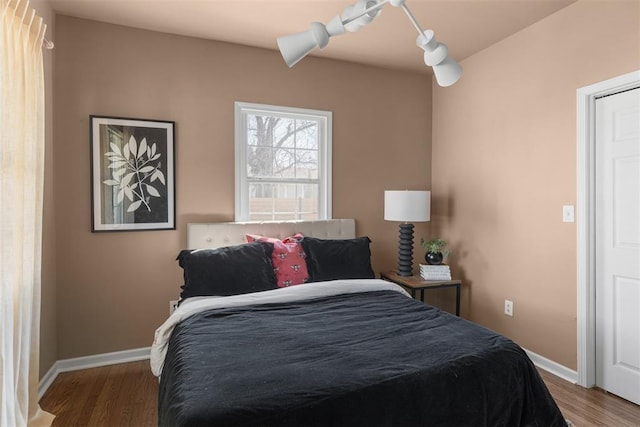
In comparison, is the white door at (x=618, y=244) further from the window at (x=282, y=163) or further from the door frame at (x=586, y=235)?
the window at (x=282, y=163)

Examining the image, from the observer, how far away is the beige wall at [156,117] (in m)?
2.90

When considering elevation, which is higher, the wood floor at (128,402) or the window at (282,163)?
the window at (282,163)

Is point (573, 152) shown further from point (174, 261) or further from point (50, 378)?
point (50, 378)

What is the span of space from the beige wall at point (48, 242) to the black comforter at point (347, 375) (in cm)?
125

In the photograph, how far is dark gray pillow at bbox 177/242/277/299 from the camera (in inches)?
99.1

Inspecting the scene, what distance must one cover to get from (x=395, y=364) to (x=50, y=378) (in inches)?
101

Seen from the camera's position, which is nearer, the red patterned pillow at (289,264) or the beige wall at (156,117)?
the red patterned pillow at (289,264)

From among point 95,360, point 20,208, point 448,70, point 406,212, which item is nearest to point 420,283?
point 406,212

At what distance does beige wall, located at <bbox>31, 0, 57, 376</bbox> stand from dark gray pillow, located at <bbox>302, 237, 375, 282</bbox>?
1.84 metres

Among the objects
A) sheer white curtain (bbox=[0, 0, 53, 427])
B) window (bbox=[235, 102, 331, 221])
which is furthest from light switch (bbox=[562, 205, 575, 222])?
sheer white curtain (bbox=[0, 0, 53, 427])

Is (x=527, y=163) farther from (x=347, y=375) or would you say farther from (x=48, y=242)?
(x=48, y=242)

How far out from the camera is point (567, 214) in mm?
2756

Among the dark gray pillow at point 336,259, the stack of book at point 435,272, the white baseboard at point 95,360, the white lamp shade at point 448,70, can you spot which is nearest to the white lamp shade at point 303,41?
the white lamp shade at point 448,70

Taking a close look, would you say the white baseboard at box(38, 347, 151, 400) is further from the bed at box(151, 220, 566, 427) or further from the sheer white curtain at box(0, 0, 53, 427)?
the bed at box(151, 220, 566, 427)
